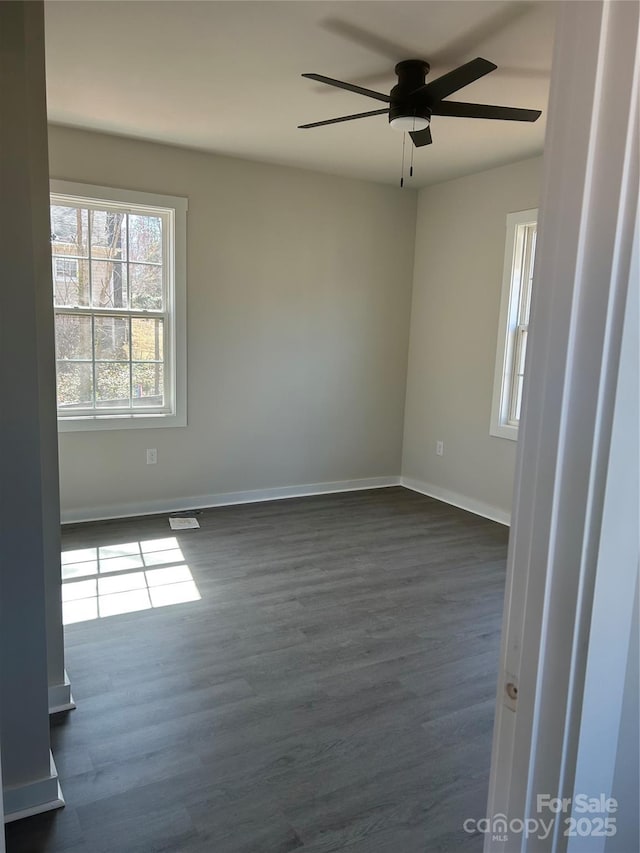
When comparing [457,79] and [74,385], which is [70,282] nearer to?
[74,385]

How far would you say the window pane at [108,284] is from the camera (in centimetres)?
400

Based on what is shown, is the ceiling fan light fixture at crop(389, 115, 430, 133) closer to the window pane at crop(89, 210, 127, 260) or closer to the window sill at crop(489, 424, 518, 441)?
the window pane at crop(89, 210, 127, 260)

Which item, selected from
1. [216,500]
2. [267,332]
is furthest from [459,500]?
[267,332]

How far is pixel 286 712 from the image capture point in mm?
2119

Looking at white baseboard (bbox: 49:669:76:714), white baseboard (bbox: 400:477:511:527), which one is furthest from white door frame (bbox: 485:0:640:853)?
white baseboard (bbox: 400:477:511:527)

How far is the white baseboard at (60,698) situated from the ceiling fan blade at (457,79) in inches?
108

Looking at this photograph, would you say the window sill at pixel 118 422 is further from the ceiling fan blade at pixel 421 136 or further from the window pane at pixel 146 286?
the ceiling fan blade at pixel 421 136

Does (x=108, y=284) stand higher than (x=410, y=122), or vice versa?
(x=410, y=122)

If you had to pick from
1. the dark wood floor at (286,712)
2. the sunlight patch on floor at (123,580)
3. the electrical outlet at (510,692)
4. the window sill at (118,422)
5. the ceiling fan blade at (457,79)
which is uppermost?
the ceiling fan blade at (457,79)

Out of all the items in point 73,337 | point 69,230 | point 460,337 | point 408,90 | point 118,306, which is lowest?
point 73,337

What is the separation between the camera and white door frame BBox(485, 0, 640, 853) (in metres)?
0.66

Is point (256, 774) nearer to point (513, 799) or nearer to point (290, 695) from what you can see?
point (290, 695)

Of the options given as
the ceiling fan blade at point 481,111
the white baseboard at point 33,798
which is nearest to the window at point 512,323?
the ceiling fan blade at point 481,111

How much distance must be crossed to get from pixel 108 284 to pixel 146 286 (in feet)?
0.88
